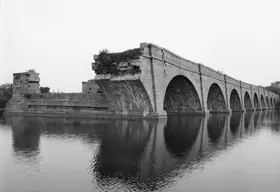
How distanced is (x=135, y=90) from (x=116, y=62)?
317 cm

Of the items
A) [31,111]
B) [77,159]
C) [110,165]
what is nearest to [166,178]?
[110,165]

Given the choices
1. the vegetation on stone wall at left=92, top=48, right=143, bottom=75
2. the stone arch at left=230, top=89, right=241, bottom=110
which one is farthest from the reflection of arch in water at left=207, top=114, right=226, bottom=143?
the stone arch at left=230, top=89, right=241, bottom=110

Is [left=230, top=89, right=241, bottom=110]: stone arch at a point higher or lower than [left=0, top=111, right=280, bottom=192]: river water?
higher

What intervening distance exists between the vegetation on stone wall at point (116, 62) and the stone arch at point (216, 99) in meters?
19.0

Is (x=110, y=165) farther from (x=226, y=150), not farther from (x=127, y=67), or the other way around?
(x=127, y=67)

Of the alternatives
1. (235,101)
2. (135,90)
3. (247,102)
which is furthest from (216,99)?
(135,90)

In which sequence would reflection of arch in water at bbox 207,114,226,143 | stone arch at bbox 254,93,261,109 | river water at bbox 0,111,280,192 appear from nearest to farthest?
river water at bbox 0,111,280,192, reflection of arch in water at bbox 207,114,226,143, stone arch at bbox 254,93,261,109

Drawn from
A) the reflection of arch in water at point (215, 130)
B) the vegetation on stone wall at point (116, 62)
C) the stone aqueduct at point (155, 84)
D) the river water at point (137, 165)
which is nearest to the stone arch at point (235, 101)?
the stone aqueduct at point (155, 84)

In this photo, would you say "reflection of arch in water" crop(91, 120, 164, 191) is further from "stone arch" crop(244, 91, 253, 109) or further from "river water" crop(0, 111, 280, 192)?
"stone arch" crop(244, 91, 253, 109)

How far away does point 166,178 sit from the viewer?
6.38 meters

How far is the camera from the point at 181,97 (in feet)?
100

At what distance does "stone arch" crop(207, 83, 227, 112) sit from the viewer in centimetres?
3638

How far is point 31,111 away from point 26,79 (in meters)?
4.00

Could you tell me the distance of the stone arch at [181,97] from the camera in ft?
93.8
